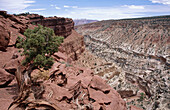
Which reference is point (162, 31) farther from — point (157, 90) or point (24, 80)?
point (24, 80)

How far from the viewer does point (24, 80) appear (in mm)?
8320

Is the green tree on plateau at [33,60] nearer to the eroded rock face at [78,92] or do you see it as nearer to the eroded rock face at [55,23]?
the eroded rock face at [78,92]

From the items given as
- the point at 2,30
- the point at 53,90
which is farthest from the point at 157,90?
the point at 2,30

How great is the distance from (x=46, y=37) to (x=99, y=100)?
291 inches

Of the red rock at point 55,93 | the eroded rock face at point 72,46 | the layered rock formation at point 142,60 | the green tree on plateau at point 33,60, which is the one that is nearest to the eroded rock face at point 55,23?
the eroded rock face at point 72,46

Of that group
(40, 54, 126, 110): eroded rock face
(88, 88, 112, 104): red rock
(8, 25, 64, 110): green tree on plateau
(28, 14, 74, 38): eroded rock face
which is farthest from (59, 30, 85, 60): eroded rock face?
(8, 25, 64, 110): green tree on plateau

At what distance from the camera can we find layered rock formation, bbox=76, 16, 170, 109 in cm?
2931

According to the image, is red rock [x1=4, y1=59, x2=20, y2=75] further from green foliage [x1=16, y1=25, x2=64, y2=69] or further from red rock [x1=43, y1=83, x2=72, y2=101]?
red rock [x1=43, y1=83, x2=72, y2=101]

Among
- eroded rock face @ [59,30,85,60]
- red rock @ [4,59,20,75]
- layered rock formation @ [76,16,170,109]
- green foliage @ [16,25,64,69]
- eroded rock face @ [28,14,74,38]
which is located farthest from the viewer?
eroded rock face @ [59,30,85,60]

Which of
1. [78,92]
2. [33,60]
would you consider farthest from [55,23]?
[78,92]

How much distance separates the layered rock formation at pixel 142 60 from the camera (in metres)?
29.3

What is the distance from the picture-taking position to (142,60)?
43812 millimetres

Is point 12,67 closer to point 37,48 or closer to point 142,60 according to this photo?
point 37,48

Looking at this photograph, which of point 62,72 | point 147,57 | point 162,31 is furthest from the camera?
point 162,31
